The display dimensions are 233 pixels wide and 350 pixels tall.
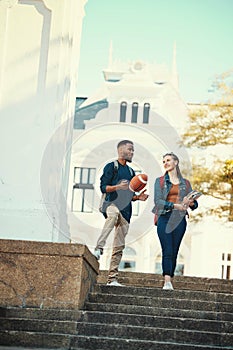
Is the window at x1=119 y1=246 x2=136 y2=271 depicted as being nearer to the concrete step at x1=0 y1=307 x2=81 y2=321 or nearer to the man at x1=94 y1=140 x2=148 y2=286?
the man at x1=94 y1=140 x2=148 y2=286

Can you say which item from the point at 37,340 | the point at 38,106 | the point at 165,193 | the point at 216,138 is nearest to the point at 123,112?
the point at 165,193

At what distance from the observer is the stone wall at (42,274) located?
29.3 feet

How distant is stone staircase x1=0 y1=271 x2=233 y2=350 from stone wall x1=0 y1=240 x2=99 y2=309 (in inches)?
8.0

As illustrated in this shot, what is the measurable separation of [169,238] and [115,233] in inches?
A: 24.5

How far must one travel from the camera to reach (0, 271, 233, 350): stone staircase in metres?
8.30

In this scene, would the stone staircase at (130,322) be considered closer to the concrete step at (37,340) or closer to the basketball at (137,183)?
the concrete step at (37,340)

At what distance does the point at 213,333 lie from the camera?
8.57 metres

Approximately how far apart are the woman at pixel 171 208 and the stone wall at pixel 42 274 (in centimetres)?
128

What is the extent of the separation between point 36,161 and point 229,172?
12.0 meters

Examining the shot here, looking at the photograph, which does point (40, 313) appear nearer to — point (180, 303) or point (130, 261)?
point (180, 303)

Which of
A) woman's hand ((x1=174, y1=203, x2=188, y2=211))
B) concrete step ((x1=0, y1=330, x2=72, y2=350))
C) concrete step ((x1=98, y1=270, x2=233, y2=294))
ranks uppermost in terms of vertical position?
woman's hand ((x1=174, y1=203, x2=188, y2=211))

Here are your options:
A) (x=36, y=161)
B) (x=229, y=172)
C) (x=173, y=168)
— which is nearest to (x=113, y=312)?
(x=173, y=168)

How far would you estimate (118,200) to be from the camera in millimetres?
10180

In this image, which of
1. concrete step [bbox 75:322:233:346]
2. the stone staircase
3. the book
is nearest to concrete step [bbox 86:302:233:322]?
the stone staircase
